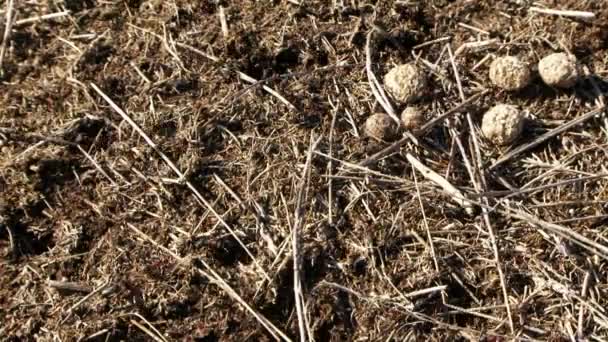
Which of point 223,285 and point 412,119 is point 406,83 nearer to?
point 412,119

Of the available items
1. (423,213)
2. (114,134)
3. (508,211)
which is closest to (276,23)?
(114,134)

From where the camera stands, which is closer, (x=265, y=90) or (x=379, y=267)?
(x=379, y=267)

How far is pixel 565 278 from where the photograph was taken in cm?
238

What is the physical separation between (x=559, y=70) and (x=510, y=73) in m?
0.20

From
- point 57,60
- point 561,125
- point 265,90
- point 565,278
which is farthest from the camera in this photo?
point 57,60

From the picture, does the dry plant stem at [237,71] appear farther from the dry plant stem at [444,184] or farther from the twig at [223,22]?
the dry plant stem at [444,184]

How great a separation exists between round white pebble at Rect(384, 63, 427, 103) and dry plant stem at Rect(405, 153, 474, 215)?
0.29 m

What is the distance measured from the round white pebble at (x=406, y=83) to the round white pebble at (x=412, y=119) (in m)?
0.08

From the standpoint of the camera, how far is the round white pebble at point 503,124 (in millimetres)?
2535

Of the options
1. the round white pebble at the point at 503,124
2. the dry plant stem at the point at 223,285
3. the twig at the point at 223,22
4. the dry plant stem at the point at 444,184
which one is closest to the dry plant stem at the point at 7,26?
the twig at the point at 223,22

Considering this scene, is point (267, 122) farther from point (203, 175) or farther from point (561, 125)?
point (561, 125)

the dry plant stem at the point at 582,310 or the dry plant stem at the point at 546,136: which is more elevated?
the dry plant stem at the point at 546,136

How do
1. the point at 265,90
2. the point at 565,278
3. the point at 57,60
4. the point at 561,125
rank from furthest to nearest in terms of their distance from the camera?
the point at 57,60, the point at 265,90, the point at 561,125, the point at 565,278

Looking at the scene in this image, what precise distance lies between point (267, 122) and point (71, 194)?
36.0 inches
